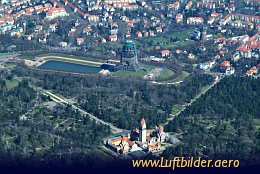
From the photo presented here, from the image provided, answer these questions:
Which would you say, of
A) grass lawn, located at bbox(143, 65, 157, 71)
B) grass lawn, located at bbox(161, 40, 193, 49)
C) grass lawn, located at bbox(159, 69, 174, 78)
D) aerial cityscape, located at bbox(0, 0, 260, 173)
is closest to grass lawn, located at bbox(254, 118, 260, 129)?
aerial cityscape, located at bbox(0, 0, 260, 173)

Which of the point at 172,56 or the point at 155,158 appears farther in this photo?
the point at 172,56

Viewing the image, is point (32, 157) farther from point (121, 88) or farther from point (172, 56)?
point (172, 56)

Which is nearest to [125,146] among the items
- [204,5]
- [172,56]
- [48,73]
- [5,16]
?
[48,73]

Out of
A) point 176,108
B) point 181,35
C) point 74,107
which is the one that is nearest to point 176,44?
point 181,35

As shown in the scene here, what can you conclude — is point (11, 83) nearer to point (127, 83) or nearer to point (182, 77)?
point (127, 83)

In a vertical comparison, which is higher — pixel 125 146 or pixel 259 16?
pixel 259 16

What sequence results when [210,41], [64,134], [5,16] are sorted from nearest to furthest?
[64,134], [210,41], [5,16]

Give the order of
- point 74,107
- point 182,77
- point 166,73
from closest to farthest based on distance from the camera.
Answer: point 74,107 → point 182,77 → point 166,73
